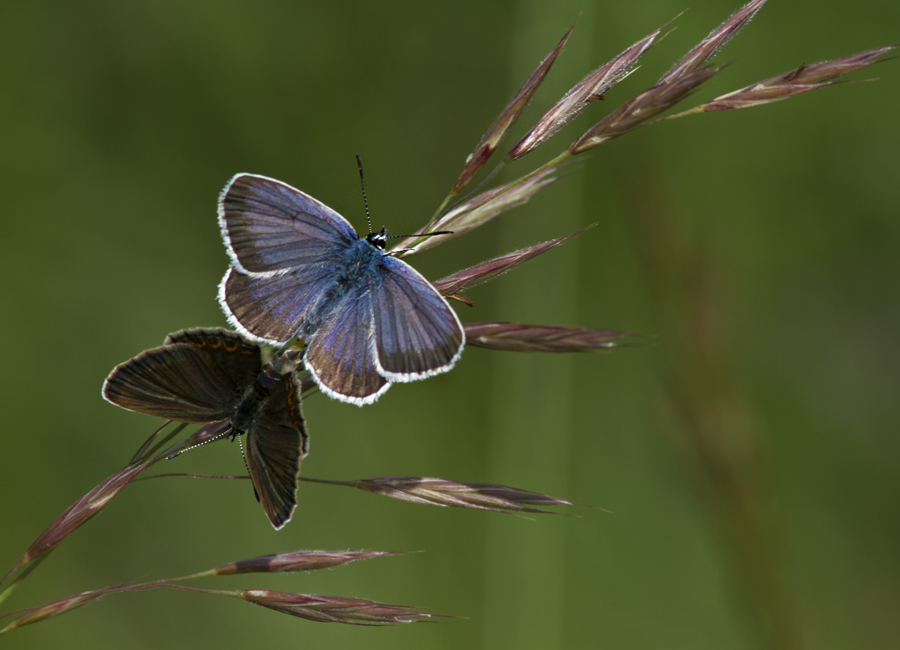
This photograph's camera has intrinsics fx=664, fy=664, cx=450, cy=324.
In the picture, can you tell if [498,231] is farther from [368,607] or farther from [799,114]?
[368,607]

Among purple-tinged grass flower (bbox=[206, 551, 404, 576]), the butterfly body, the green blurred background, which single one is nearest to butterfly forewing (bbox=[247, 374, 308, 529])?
the butterfly body

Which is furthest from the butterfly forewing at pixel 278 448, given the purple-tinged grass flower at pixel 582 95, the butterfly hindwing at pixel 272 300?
the purple-tinged grass flower at pixel 582 95

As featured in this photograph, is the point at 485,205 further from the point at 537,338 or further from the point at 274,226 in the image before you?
the point at 274,226

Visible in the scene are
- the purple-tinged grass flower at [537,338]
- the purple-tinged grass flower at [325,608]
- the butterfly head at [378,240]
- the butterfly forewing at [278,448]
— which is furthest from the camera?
the butterfly head at [378,240]

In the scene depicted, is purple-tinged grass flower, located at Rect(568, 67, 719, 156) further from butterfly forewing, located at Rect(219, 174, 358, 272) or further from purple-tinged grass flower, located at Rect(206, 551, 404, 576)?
purple-tinged grass flower, located at Rect(206, 551, 404, 576)

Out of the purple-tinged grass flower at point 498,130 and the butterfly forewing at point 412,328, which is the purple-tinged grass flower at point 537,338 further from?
the purple-tinged grass flower at point 498,130

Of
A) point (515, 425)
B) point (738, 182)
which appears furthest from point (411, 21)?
point (515, 425)

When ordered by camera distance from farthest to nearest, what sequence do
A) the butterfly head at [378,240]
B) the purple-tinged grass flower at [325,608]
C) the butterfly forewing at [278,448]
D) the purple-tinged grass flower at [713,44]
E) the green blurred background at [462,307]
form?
the green blurred background at [462,307] < the butterfly head at [378,240] < the purple-tinged grass flower at [713,44] < the purple-tinged grass flower at [325,608] < the butterfly forewing at [278,448]
